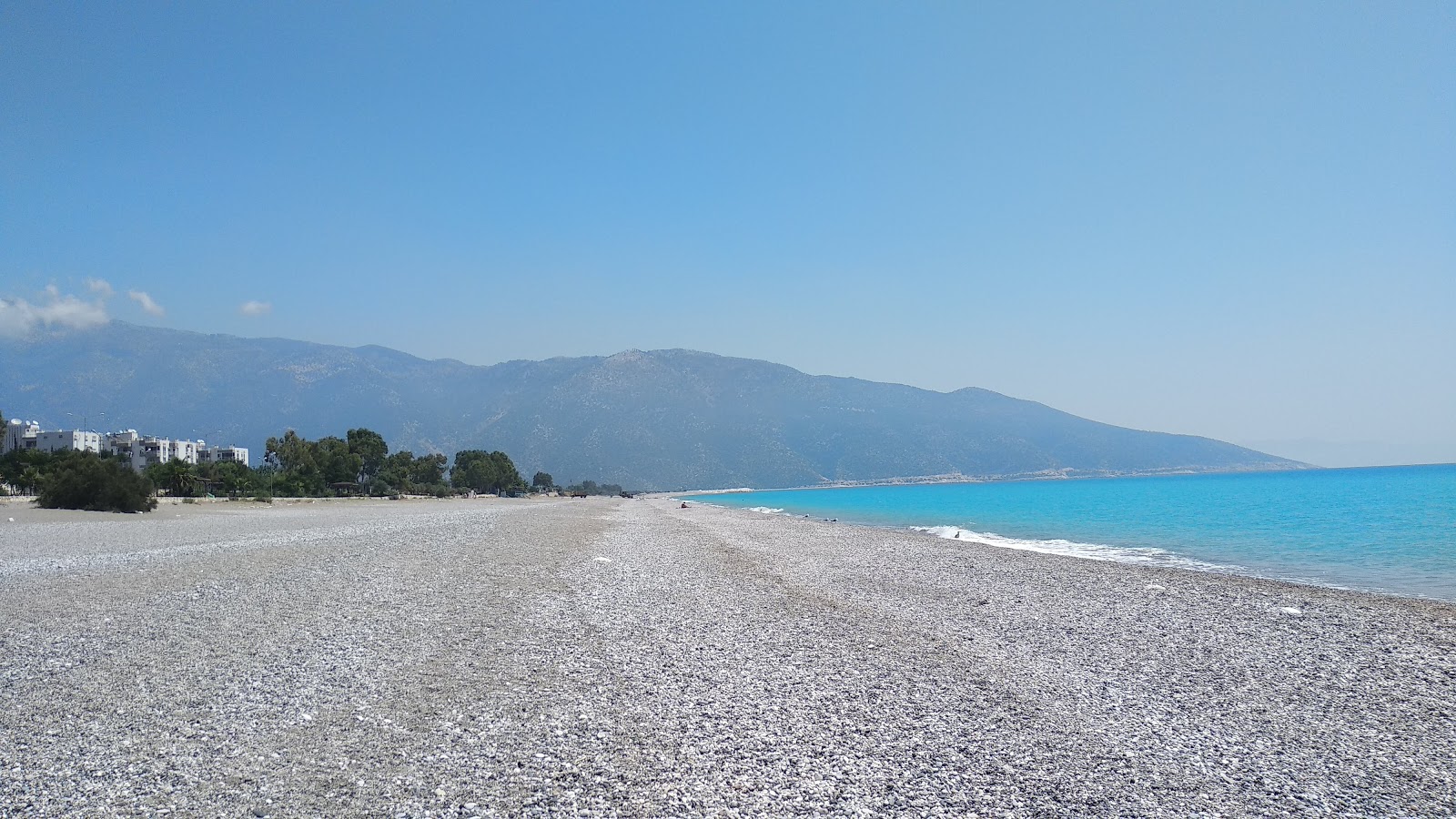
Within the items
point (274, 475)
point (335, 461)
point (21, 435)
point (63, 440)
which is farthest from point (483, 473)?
point (21, 435)

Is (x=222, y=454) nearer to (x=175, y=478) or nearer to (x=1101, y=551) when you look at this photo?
(x=175, y=478)

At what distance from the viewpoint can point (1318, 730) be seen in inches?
275

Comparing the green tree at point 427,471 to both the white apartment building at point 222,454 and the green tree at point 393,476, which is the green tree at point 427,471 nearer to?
the green tree at point 393,476

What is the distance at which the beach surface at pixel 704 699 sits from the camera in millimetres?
5344

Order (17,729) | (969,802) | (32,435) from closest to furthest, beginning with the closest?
(969,802) < (17,729) < (32,435)

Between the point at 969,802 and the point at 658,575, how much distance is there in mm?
12084

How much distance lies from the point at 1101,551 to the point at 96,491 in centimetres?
Result: 4469

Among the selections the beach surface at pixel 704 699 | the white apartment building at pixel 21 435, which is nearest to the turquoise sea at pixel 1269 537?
the beach surface at pixel 704 699

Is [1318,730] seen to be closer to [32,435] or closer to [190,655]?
[190,655]

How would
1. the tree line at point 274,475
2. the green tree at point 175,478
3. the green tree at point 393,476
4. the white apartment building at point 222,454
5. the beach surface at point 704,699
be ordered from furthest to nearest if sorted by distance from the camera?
the white apartment building at point 222,454 → the green tree at point 393,476 → the green tree at point 175,478 → the tree line at point 274,475 → the beach surface at point 704,699

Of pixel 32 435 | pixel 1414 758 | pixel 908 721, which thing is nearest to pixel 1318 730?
pixel 1414 758

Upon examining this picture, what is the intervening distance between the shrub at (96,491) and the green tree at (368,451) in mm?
65800

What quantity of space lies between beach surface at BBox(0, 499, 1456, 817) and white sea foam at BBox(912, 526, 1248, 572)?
861 cm

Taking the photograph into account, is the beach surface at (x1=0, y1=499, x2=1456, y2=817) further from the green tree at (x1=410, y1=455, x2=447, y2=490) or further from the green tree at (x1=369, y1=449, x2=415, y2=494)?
the green tree at (x1=410, y1=455, x2=447, y2=490)
